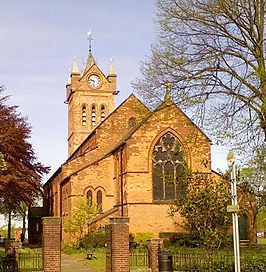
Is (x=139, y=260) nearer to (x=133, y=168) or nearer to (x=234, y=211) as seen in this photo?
(x=133, y=168)

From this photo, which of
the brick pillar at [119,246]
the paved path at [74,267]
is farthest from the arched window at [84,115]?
the brick pillar at [119,246]

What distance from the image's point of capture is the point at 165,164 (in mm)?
38531

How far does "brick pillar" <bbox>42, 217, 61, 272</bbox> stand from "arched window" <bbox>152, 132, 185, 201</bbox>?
19218 mm

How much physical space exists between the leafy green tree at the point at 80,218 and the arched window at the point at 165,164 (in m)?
4.83

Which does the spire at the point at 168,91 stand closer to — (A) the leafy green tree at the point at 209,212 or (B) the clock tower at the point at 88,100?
(A) the leafy green tree at the point at 209,212

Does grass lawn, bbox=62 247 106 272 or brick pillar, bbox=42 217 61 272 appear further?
grass lawn, bbox=62 247 106 272

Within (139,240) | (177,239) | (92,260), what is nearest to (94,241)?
(139,240)

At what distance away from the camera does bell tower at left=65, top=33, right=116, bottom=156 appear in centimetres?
6506

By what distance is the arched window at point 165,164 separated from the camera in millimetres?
37688

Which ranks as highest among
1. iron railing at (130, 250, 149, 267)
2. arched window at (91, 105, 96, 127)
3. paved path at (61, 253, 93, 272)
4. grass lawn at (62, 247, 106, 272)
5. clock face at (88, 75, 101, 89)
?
clock face at (88, 75, 101, 89)

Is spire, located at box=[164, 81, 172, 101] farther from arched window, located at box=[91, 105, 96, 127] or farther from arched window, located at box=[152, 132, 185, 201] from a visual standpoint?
arched window, located at box=[91, 105, 96, 127]

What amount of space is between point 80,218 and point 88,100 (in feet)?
99.6

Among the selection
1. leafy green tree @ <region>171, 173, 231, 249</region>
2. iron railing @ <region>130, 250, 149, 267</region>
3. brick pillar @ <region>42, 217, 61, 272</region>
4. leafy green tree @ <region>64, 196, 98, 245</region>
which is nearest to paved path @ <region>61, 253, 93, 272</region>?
iron railing @ <region>130, 250, 149, 267</region>

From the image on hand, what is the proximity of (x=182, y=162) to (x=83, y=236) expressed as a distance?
30.3ft
